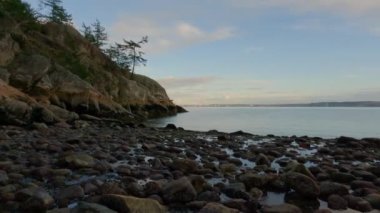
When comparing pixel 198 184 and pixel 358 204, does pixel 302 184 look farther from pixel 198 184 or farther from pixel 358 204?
pixel 198 184

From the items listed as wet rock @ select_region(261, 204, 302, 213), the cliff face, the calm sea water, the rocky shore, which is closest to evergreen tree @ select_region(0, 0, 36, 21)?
the cliff face

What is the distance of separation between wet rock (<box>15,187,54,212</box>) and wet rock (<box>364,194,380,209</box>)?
5.91 m

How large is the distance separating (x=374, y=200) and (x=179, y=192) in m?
3.73

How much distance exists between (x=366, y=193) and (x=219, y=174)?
11.5 ft

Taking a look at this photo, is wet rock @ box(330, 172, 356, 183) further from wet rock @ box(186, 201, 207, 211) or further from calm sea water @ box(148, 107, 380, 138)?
calm sea water @ box(148, 107, 380, 138)

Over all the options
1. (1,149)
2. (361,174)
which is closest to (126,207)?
(361,174)

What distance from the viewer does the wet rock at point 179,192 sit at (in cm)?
789

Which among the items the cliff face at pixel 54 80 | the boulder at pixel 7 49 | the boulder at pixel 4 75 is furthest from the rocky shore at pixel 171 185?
the boulder at pixel 7 49

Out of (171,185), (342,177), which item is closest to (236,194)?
(171,185)

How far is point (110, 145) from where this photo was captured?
628 inches

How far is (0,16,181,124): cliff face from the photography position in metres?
28.0

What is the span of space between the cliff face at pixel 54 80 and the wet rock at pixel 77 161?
1385cm

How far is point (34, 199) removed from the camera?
23.6ft

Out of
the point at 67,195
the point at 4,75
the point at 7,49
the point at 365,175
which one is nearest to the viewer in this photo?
the point at 67,195
